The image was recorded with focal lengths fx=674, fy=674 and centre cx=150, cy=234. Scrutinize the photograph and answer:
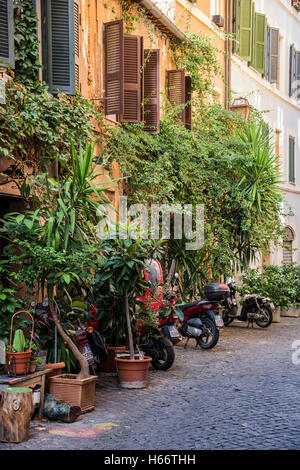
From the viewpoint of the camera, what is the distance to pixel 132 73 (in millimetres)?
11906

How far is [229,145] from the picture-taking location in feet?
49.2

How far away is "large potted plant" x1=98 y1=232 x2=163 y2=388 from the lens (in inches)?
311

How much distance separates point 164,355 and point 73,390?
275 cm

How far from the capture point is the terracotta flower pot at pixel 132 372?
8164 mm

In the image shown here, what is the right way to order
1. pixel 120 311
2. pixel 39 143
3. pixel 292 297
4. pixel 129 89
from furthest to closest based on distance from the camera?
pixel 292 297, pixel 129 89, pixel 120 311, pixel 39 143

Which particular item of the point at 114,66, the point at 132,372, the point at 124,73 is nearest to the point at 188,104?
the point at 124,73

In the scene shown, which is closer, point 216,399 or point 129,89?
point 216,399

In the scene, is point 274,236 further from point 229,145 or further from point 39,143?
point 39,143

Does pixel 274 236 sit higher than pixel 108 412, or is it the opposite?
pixel 274 236

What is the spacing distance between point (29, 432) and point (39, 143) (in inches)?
144

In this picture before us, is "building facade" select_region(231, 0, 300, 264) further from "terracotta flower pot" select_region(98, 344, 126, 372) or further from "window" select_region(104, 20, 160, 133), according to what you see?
"terracotta flower pot" select_region(98, 344, 126, 372)

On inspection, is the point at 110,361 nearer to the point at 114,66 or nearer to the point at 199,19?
the point at 114,66

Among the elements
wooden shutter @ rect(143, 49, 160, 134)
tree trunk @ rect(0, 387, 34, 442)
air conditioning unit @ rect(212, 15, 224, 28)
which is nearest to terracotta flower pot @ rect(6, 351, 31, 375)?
tree trunk @ rect(0, 387, 34, 442)

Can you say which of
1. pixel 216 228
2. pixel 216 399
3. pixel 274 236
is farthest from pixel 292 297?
pixel 216 399
